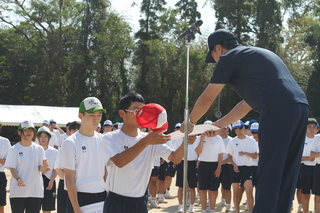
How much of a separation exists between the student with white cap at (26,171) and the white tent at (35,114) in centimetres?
1483

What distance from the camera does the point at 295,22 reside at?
1752 inches

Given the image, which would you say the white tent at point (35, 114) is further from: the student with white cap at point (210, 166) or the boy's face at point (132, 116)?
the boy's face at point (132, 116)

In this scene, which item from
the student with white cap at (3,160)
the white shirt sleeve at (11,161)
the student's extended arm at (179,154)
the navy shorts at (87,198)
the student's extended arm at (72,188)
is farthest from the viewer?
the student with white cap at (3,160)

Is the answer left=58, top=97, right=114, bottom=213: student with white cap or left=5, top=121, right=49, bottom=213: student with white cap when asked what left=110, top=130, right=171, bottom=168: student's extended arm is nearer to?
left=58, top=97, right=114, bottom=213: student with white cap

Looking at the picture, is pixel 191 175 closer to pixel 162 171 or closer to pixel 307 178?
pixel 162 171

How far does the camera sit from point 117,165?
385 centimetres

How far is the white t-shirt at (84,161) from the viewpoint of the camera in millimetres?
5155

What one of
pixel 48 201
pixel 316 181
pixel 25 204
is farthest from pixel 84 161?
pixel 316 181

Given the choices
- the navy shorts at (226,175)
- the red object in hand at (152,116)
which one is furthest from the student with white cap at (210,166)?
the red object in hand at (152,116)

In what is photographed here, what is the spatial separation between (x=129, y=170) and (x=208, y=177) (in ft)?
23.4

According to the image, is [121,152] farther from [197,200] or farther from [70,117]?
[70,117]

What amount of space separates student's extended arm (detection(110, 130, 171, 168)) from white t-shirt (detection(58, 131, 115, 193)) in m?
1.25

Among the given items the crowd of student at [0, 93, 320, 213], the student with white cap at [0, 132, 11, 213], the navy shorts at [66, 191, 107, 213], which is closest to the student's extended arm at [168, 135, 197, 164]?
the crowd of student at [0, 93, 320, 213]

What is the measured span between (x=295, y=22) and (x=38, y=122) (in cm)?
3230
